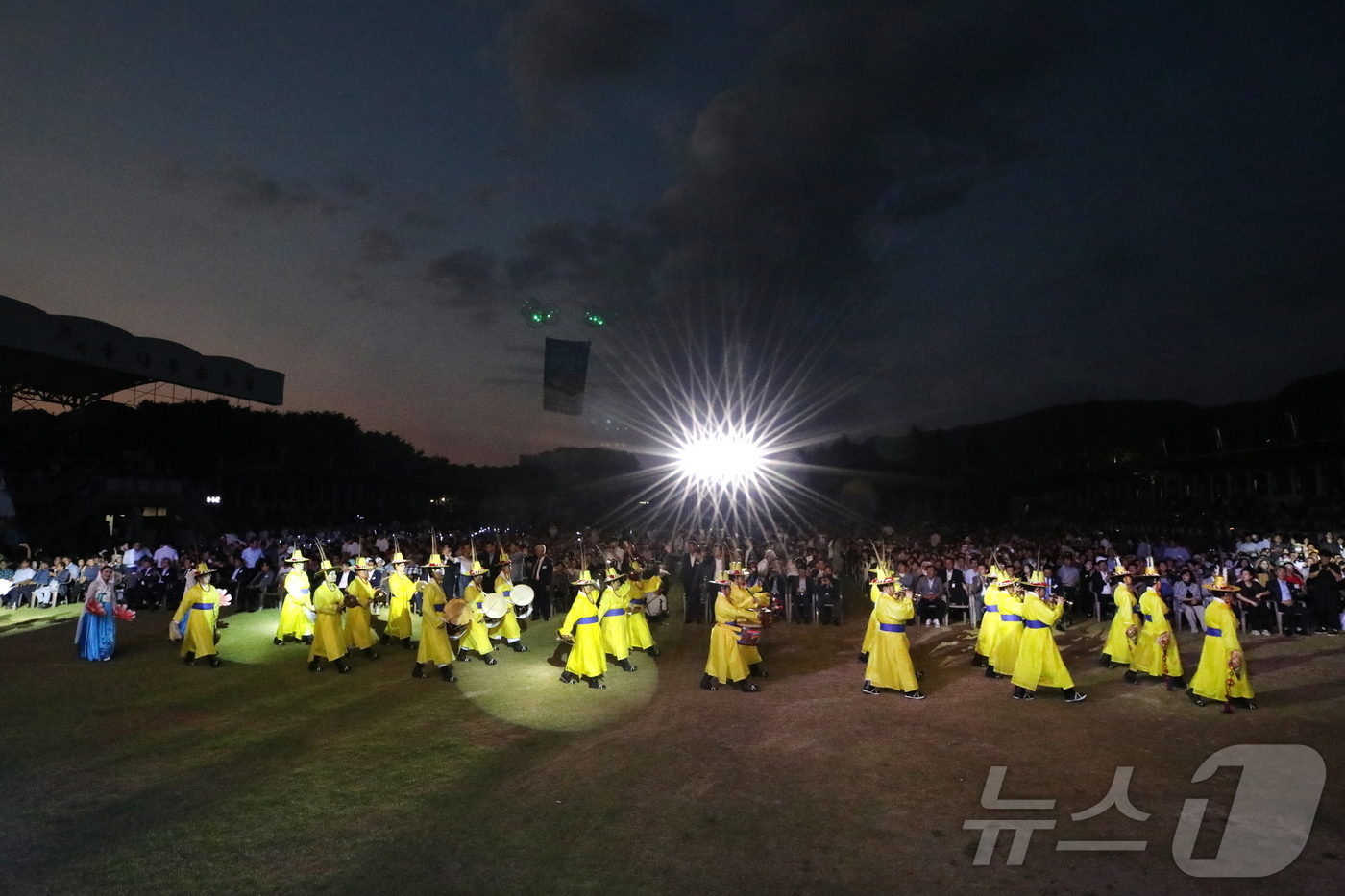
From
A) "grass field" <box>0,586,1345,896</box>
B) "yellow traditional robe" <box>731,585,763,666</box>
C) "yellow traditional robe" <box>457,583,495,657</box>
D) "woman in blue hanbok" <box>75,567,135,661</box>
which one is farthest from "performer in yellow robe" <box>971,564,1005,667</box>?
"woman in blue hanbok" <box>75,567,135,661</box>

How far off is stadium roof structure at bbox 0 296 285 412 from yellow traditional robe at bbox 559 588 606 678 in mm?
31156

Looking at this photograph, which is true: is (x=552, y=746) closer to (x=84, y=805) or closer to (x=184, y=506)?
(x=84, y=805)

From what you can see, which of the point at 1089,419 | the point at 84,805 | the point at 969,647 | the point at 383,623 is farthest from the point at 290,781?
the point at 1089,419

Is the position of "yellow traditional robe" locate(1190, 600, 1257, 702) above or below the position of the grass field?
above

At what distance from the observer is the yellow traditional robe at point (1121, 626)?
10719 millimetres

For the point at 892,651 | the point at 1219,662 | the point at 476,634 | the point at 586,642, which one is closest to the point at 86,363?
Answer: the point at 476,634

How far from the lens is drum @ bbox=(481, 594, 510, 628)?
12.4 m

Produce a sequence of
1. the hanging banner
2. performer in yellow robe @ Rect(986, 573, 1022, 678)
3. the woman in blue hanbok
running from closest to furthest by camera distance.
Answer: performer in yellow robe @ Rect(986, 573, 1022, 678), the woman in blue hanbok, the hanging banner

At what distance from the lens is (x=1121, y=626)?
11211 mm

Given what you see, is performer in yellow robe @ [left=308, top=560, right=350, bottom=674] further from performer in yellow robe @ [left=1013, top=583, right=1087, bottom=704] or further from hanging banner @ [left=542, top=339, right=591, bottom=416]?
performer in yellow robe @ [left=1013, top=583, right=1087, bottom=704]

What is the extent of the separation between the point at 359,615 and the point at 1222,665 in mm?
12540

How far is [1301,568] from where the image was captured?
582 inches

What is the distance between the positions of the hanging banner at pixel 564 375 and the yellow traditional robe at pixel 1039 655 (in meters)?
11.9

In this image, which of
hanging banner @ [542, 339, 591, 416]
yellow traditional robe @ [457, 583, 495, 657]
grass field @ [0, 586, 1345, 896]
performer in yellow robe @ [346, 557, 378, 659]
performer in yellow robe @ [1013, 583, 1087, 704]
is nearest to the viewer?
grass field @ [0, 586, 1345, 896]
